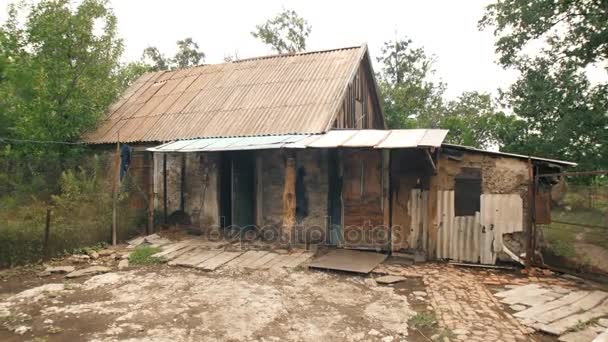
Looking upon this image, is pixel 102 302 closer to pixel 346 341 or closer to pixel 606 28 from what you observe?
pixel 346 341

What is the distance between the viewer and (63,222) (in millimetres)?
8523

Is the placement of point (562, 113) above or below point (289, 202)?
above

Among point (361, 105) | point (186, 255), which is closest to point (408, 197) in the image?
point (361, 105)

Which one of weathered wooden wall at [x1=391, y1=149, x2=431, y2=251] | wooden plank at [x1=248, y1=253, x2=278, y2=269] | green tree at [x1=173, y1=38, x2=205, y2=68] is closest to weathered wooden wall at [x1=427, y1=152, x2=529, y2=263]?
weathered wooden wall at [x1=391, y1=149, x2=431, y2=251]

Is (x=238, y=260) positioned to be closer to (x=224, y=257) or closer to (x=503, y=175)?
(x=224, y=257)

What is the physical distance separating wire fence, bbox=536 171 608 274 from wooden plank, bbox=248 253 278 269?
548 cm

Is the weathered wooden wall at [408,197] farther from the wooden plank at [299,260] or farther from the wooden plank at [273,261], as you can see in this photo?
the wooden plank at [273,261]

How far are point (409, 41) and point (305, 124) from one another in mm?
16283

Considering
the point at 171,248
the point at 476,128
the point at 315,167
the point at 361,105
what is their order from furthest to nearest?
the point at 476,128
the point at 361,105
the point at 315,167
the point at 171,248

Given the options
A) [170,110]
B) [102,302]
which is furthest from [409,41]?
[102,302]

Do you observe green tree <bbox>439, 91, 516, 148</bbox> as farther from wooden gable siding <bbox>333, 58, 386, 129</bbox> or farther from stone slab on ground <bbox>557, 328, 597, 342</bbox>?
stone slab on ground <bbox>557, 328, 597, 342</bbox>

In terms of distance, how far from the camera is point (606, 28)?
36.2 feet

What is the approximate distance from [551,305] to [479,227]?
246cm

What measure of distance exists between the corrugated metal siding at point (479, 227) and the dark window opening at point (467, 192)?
93 millimetres
